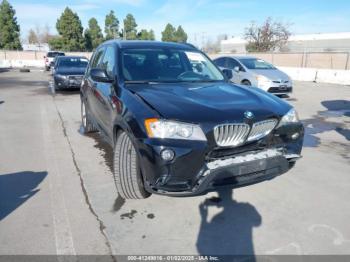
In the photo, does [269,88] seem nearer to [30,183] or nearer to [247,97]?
[247,97]

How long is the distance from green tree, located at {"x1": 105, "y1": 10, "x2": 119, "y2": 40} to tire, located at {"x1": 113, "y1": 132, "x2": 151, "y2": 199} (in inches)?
2594

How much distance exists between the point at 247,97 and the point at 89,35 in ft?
203

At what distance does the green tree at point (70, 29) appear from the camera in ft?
178

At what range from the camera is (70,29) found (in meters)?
55.0

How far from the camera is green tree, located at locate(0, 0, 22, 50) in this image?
53.2 metres

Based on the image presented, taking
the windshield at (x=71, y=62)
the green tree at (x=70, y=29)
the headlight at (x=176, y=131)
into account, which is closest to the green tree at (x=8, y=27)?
the green tree at (x=70, y=29)

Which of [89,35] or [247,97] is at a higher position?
[89,35]

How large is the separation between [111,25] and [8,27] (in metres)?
19.8

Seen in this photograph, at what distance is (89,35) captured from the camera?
199ft

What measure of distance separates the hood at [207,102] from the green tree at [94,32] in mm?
61647

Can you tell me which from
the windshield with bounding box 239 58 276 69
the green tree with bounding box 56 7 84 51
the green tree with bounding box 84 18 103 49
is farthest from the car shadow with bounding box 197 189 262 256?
the green tree with bounding box 84 18 103 49

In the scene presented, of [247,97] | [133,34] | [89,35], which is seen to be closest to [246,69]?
[247,97]

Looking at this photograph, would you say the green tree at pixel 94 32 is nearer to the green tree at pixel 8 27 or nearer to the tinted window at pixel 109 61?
the green tree at pixel 8 27

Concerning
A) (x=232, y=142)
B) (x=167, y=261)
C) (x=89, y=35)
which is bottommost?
(x=167, y=261)
